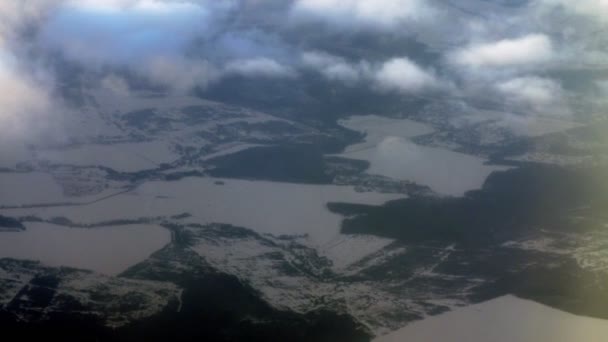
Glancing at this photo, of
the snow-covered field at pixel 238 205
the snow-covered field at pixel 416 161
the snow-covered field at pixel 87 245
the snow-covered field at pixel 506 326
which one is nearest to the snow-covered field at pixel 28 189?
the snow-covered field at pixel 238 205

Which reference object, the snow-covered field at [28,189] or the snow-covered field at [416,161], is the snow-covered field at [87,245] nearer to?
the snow-covered field at [28,189]

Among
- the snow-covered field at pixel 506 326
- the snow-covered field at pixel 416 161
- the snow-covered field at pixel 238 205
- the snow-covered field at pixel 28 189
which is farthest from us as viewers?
the snow-covered field at pixel 416 161

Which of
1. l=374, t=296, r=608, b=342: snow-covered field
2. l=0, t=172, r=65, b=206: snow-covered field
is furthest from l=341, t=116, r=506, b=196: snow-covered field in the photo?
l=0, t=172, r=65, b=206: snow-covered field

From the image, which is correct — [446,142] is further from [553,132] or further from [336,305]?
[336,305]

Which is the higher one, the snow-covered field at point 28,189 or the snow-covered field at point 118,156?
the snow-covered field at point 118,156

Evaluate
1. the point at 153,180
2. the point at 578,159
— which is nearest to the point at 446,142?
the point at 578,159

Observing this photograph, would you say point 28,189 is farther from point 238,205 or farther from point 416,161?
point 416,161

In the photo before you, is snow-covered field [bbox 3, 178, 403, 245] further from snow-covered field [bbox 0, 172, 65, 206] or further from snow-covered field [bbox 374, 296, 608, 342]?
snow-covered field [bbox 374, 296, 608, 342]
